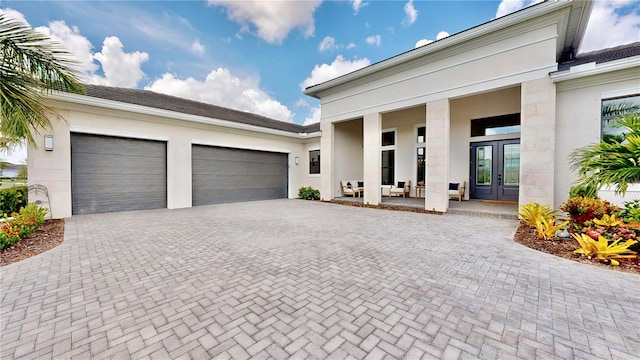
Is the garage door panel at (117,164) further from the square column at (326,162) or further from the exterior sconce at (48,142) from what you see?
the square column at (326,162)

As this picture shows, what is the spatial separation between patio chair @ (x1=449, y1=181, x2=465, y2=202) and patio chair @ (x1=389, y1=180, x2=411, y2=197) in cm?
200

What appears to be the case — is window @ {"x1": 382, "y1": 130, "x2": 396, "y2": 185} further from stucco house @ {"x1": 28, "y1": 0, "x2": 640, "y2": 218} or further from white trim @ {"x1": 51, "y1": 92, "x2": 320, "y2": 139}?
white trim @ {"x1": 51, "y1": 92, "x2": 320, "y2": 139}

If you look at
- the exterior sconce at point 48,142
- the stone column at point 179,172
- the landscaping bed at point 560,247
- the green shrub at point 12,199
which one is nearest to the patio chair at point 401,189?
the landscaping bed at point 560,247

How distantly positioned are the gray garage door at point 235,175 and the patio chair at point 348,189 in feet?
10.7

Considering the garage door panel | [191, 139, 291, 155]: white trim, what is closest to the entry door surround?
[191, 139, 291, 155]: white trim

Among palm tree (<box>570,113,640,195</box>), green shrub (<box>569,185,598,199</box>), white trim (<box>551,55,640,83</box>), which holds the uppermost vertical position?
white trim (<box>551,55,640,83</box>)

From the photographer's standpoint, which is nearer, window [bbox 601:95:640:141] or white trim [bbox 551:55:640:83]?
white trim [bbox 551:55:640:83]

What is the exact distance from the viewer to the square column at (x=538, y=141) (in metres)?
6.77

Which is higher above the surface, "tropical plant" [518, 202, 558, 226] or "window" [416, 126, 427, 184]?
"window" [416, 126, 427, 184]

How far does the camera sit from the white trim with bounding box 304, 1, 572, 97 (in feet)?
21.4

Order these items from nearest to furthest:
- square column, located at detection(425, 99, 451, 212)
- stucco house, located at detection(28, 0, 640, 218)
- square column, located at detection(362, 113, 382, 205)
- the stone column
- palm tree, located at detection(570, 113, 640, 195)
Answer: palm tree, located at detection(570, 113, 640, 195) → stucco house, located at detection(28, 0, 640, 218) → square column, located at detection(425, 99, 451, 212) → the stone column → square column, located at detection(362, 113, 382, 205)

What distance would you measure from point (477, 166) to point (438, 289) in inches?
371

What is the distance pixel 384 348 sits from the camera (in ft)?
6.50

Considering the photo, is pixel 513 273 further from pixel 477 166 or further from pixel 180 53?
pixel 180 53
